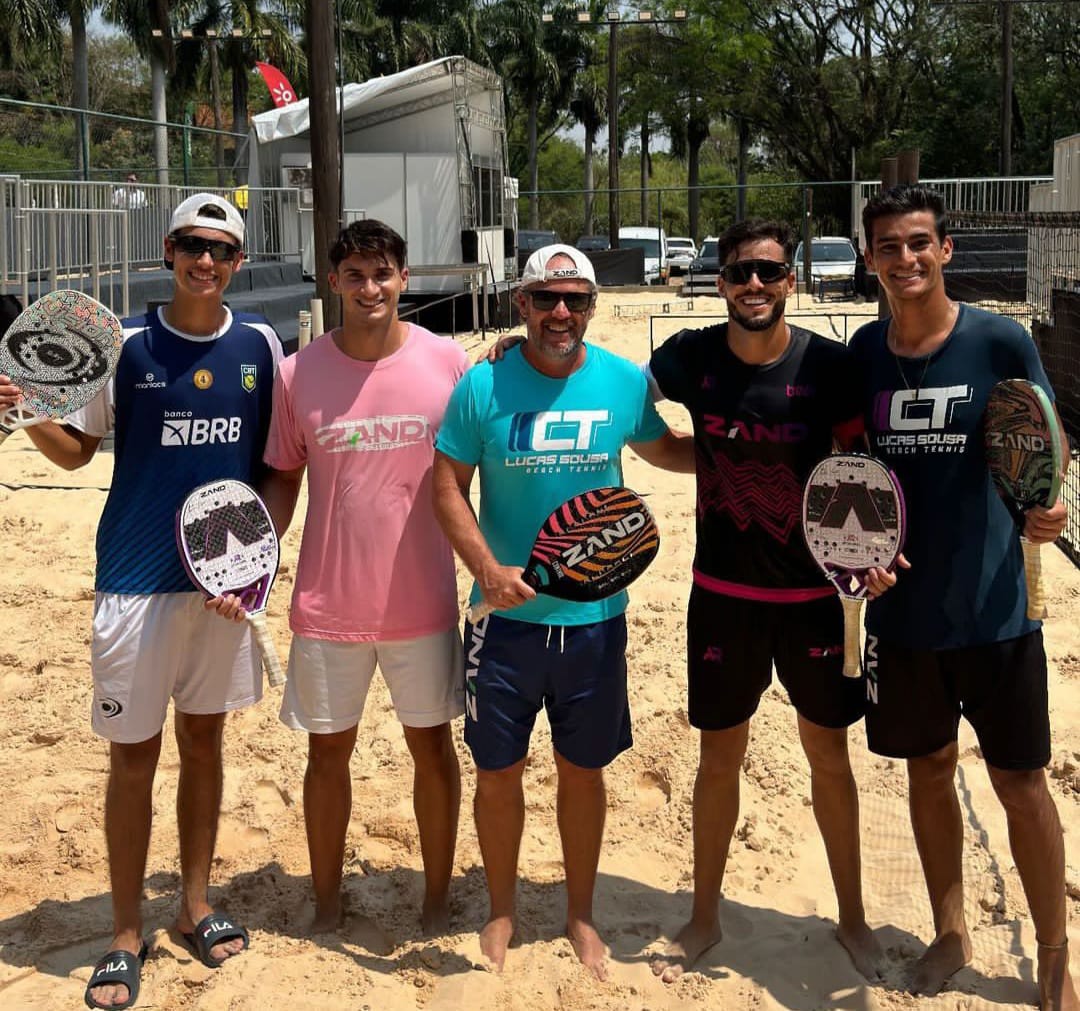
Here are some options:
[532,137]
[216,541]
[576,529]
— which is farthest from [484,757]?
[532,137]

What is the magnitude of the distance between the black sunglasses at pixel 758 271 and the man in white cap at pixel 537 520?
15.9 inches

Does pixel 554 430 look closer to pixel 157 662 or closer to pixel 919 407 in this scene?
pixel 919 407

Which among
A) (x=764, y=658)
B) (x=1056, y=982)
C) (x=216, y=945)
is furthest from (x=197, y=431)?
(x=1056, y=982)

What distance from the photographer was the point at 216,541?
3715 millimetres

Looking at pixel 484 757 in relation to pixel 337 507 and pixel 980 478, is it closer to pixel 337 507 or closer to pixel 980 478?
pixel 337 507

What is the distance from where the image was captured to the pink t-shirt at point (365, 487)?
12.4ft

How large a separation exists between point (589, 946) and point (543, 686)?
865 millimetres

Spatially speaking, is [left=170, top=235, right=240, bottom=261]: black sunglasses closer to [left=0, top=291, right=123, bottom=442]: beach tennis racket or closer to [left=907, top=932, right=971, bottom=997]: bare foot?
[left=0, top=291, right=123, bottom=442]: beach tennis racket

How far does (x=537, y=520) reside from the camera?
372 centimetres

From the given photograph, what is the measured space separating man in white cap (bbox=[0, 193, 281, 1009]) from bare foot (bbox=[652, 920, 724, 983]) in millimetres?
1354

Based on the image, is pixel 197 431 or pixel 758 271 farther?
pixel 197 431

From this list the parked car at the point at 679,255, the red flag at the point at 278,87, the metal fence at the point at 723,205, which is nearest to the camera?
the red flag at the point at 278,87

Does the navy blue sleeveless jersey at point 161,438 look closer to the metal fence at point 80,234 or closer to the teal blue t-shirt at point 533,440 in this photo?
the teal blue t-shirt at point 533,440

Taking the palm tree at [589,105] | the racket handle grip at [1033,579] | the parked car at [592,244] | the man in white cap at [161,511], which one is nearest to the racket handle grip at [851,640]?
the racket handle grip at [1033,579]
